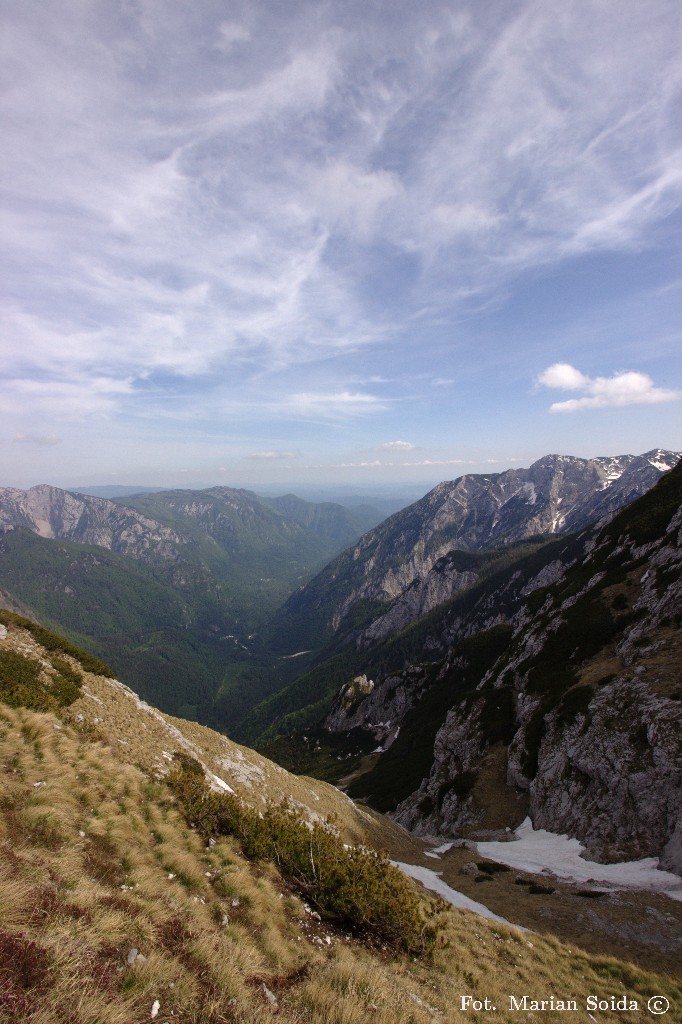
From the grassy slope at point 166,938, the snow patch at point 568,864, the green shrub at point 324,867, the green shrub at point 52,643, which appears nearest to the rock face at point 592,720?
the snow patch at point 568,864

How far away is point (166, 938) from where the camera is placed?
852cm

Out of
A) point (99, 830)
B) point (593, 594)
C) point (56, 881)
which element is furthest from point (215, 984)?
point (593, 594)

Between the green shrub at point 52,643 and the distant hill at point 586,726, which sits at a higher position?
the green shrub at point 52,643

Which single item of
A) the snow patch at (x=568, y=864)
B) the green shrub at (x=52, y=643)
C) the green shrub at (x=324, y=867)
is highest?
the green shrub at (x=52, y=643)

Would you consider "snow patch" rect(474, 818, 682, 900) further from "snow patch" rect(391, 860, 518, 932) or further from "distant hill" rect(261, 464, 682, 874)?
"snow patch" rect(391, 860, 518, 932)

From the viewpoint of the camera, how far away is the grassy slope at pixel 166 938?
662 centimetres

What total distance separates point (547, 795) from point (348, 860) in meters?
42.2

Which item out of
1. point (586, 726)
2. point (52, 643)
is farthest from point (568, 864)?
point (52, 643)

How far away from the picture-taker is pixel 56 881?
8.85 m

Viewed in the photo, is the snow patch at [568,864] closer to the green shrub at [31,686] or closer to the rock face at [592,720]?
the rock face at [592,720]

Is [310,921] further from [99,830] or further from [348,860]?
[99,830]

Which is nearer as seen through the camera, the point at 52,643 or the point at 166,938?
the point at 166,938

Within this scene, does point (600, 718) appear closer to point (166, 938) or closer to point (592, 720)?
point (592, 720)

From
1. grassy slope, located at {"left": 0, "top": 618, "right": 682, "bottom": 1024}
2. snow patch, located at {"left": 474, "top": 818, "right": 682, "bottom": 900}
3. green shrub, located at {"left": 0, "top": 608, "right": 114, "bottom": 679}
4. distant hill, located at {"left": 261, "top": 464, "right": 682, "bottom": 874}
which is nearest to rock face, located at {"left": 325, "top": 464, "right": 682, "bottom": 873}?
distant hill, located at {"left": 261, "top": 464, "right": 682, "bottom": 874}
